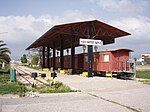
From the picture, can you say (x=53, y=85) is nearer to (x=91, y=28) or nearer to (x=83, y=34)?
(x=91, y=28)

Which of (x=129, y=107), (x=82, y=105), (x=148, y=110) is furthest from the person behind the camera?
(x=82, y=105)

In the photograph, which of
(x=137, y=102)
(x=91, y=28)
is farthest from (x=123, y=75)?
(x=137, y=102)

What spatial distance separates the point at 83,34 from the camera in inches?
1431

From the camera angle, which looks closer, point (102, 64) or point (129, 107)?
point (129, 107)

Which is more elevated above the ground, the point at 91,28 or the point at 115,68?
the point at 91,28

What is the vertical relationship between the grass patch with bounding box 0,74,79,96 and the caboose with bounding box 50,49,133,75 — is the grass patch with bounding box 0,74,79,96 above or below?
below

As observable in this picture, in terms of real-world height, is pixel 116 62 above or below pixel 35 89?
above

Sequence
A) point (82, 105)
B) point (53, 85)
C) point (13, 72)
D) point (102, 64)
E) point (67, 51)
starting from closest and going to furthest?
point (82, 105)
point (53, 85)
point (13, 72)
point (102, 64)
point (67, 51)

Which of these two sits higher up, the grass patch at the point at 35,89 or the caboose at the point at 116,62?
the caboose at the point at 116,62

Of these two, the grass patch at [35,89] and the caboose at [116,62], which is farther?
the caboose at [116,62]

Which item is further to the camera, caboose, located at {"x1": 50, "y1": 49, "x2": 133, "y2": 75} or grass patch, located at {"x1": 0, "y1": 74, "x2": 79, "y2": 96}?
caboose, located at {"x1": 50, "y1": 49, "x2": 133, "y2": 75}

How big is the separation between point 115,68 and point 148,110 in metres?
22.6

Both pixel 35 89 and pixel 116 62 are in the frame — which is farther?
pixel 116 62

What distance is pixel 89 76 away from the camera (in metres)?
33.2
